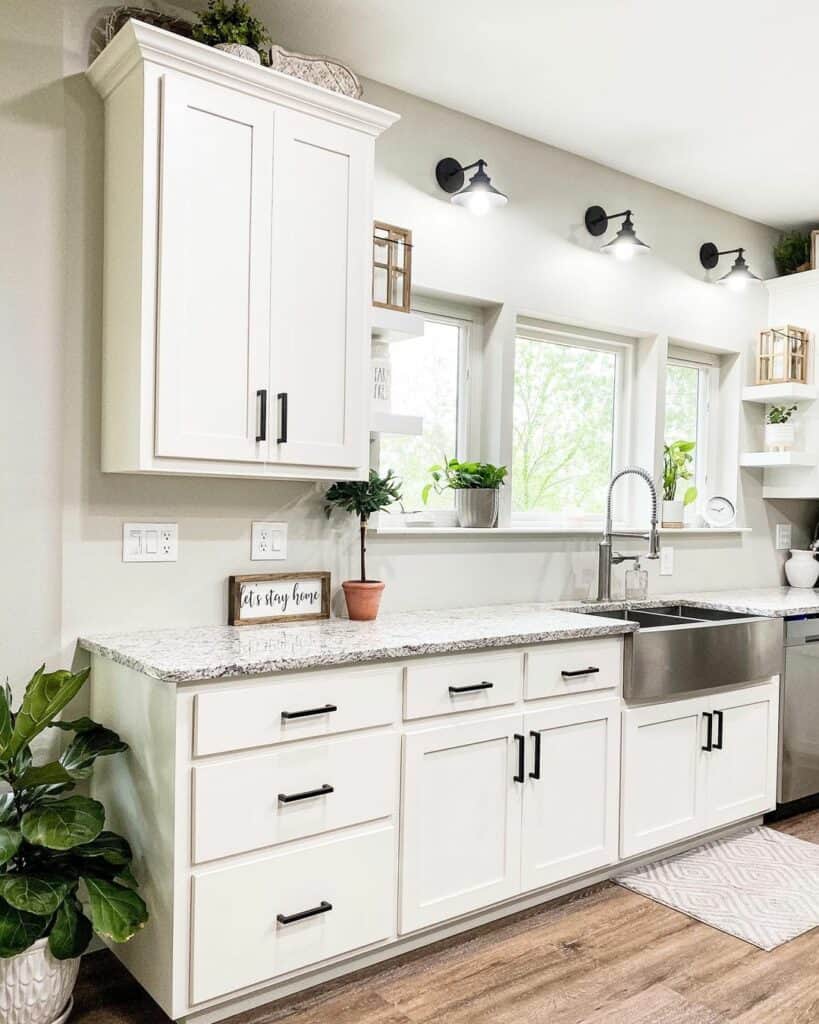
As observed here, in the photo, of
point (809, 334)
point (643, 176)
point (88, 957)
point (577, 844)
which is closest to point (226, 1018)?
point (88, 957)

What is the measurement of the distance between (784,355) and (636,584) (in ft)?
4.75

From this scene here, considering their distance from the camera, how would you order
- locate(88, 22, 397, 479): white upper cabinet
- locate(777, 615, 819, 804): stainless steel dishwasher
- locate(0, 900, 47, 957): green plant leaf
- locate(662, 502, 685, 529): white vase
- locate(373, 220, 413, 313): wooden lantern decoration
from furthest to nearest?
locate(662, 502, 685, 529): white vase → locate(777, 615, 819, 804): stainless steel dishwasher → locate(373, 220, 413, 313): wooden lantern decoration → locate(88, 22, 397, 479): white upper cabinet → locate(0, 900, 47, 957): green plant leaf

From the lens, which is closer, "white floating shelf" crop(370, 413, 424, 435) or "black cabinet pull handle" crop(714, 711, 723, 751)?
"white floating shelf" crop(370, 413, 424, 435)

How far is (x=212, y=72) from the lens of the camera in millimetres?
2197

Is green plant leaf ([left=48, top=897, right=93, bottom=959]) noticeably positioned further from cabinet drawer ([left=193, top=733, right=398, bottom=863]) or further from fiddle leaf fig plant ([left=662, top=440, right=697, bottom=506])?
fiddle leaf fig plant ([left=662, top=440, right=697, bottom=506])

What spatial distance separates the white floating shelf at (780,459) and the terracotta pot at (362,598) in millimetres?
2283

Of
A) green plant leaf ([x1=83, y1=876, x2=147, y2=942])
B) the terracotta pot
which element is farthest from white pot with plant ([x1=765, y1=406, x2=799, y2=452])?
green plant leaf ([x1=83, y1=876, x2=147, y2=942])

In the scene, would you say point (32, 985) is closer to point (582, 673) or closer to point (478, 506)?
point (582, 673)

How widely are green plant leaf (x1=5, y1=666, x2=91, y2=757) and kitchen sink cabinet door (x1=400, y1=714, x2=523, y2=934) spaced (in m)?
0.84

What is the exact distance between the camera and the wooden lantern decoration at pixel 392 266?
108 inches

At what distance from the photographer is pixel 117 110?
226 cm

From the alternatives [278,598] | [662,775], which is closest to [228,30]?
[278,598]

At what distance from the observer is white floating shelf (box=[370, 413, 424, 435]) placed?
8.75 feet

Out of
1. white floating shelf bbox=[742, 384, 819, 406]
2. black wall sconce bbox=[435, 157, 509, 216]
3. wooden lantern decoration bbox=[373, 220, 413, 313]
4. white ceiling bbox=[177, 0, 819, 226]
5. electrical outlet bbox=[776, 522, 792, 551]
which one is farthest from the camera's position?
electrical outlet bbox=[776, 522, 792, 551]
